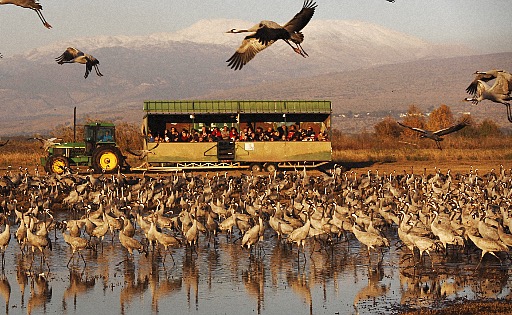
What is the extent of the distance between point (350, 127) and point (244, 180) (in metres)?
131

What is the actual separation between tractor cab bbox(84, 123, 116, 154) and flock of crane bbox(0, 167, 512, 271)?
4.91m

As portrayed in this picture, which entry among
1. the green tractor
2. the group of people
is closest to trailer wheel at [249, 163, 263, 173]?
the group of people

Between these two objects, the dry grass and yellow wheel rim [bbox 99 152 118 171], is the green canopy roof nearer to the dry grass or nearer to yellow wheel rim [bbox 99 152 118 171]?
yellow wheel rim [bbox 99 152 118 171]

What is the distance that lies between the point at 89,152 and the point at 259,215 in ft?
60.9

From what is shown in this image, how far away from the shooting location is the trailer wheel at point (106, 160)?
Result: 123 ft

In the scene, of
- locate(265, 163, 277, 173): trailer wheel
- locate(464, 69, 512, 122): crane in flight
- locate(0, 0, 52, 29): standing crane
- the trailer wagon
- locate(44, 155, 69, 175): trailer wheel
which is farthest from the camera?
locate(44, 155, 69, 175): trailer wheel

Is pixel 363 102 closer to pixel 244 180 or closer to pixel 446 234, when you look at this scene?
pixel 244 180

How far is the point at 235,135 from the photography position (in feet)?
124

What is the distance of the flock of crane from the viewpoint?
19.1 metres

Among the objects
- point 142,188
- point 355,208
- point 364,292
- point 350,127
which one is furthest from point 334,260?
point 350,127

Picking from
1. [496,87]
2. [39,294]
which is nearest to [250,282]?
[39,294]

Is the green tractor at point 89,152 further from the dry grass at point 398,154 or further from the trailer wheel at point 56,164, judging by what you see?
the dry grass at point 398,154

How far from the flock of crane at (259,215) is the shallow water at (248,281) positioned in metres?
0.34

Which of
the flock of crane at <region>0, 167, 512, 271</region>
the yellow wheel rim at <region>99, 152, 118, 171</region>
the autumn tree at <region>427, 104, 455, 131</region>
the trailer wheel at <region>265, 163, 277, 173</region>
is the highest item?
the autumn tree at <region>427, 104, 455, 131</region>
